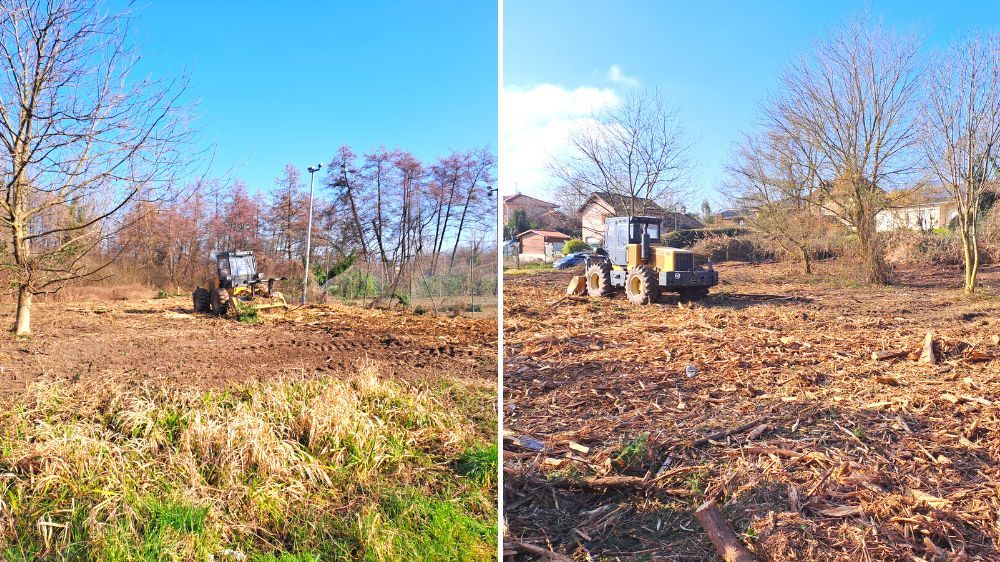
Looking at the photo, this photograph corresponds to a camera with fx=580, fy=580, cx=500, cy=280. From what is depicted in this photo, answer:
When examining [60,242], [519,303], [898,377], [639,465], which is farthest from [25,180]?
[898,377]

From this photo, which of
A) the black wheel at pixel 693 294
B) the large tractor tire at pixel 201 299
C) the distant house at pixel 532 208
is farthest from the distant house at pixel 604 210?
the large tractor tire at pixel 201 299

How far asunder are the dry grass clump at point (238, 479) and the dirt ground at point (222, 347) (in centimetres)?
79

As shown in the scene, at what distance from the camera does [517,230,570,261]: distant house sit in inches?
172

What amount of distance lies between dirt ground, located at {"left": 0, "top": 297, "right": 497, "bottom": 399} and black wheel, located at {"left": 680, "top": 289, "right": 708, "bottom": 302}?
89.0 inches

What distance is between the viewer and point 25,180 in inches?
166

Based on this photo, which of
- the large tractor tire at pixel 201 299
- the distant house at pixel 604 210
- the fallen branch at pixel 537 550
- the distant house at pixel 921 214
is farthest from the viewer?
the large tractor tire at pixel 201 299

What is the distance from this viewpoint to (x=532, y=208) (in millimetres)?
3508

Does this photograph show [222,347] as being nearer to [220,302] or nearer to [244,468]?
[244,468]

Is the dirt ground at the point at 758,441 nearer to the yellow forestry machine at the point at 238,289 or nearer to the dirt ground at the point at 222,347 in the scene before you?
the dirt ground at the point at 222,347

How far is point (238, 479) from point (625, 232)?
5.42m

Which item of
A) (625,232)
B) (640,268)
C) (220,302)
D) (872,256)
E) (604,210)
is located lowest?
(220,302)

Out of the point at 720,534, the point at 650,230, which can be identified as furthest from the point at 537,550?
the point at 650,230

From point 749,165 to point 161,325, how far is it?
8.91 m

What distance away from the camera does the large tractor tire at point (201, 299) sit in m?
7.77
